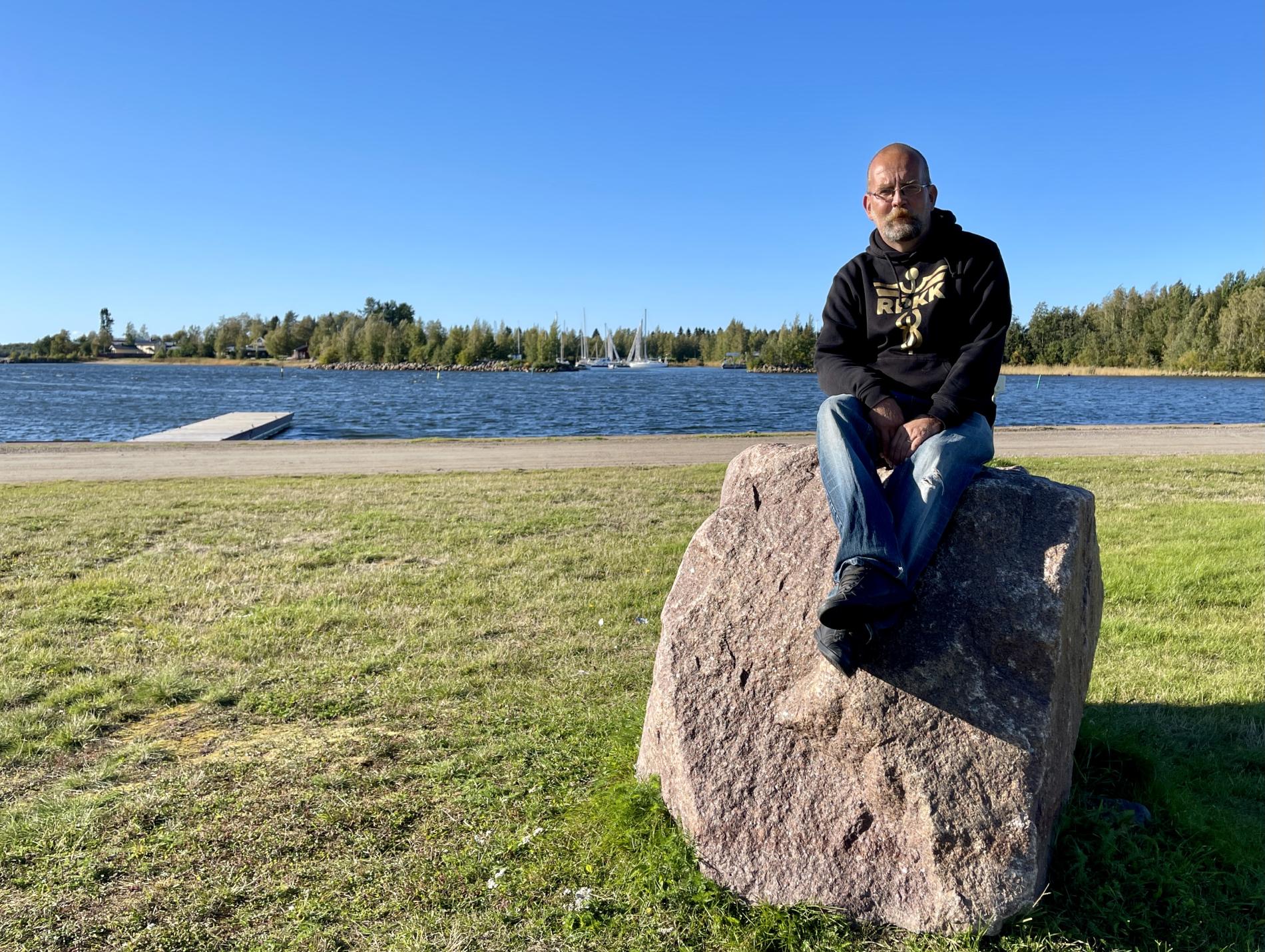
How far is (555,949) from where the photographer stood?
10.2 ft

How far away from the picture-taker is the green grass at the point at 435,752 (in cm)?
327

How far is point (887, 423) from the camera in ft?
12.3

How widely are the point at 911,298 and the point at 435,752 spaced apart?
3.32 metres

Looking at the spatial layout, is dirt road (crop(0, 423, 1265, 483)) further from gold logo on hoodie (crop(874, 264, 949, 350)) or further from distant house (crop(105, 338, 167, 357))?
distant house (crop(105, 338, 167, 357))

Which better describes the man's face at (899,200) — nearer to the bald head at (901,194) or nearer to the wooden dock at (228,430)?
the bald head at (901,194)

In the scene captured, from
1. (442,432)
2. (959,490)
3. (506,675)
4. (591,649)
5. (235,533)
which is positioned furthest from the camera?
(442,432)

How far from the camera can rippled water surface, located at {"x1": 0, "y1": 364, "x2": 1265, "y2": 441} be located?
116 ft

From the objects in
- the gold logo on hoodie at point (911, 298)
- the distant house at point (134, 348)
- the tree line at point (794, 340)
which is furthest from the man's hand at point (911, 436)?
the distant house at point (134, 348)

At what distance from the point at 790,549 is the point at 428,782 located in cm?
219

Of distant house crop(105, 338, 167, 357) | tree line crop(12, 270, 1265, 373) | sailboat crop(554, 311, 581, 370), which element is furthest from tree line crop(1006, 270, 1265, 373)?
distant house crop(105, 338, 167, 357)

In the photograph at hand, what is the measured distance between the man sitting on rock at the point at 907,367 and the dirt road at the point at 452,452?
10.5 meters

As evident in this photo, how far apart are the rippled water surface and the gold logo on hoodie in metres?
27.0

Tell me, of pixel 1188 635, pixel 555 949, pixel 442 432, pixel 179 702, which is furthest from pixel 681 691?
pixel 442 432

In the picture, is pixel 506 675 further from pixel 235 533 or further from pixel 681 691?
pixel 235 533
